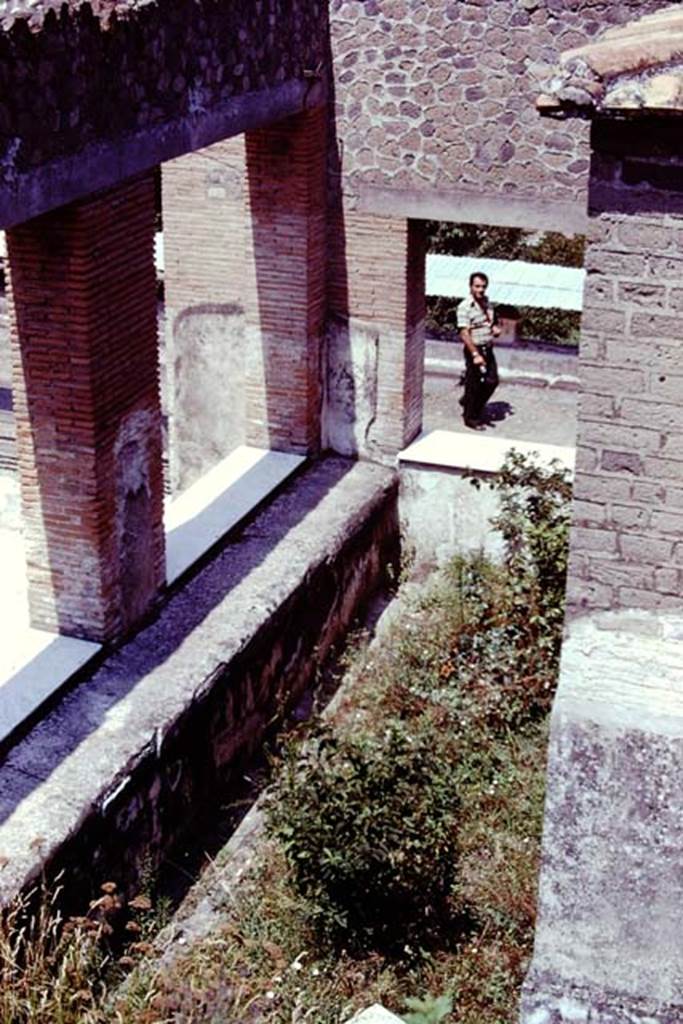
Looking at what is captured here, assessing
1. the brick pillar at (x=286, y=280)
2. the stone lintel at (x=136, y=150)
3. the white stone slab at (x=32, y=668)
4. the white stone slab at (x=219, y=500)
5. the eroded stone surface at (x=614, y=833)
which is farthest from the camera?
the brick pillar at (x=286, y=280)

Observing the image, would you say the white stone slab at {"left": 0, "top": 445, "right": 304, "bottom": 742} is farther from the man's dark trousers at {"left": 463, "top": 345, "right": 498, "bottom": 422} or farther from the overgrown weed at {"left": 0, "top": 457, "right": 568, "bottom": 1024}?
the man's dark trousers at {"left": 463, "top": 345, "right": 498, "bottom": 422}

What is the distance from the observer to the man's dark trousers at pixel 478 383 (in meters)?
10.9

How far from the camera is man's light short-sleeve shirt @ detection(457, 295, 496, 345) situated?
1070 centimetres

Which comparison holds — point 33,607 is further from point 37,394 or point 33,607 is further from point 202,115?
point 202,115

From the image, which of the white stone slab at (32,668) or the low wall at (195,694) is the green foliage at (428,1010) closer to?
the low wall at (195,694)

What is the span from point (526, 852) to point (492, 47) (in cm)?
479

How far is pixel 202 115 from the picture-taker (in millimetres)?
7738

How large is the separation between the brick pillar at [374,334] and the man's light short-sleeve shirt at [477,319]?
22.1 inches

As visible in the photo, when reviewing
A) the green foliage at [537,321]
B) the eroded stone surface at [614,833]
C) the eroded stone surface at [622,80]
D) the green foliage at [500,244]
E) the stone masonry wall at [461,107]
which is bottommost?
the green foliage at [537,321]

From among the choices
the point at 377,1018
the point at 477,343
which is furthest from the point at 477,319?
the point at 377,1018

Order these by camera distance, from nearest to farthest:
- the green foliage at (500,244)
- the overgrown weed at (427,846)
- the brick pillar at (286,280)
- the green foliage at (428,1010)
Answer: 1. the green foliage at (428,1010)
2. the overgrown weed at (427,846)
3. the brick pillar at (286,280)
4. the green foliage at (500,244)

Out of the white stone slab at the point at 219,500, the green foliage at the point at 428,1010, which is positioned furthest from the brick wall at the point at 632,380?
the white stone slab at the point at 219,500

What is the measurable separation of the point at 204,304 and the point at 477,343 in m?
2.05

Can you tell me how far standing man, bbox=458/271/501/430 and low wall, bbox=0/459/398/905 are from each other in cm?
124
